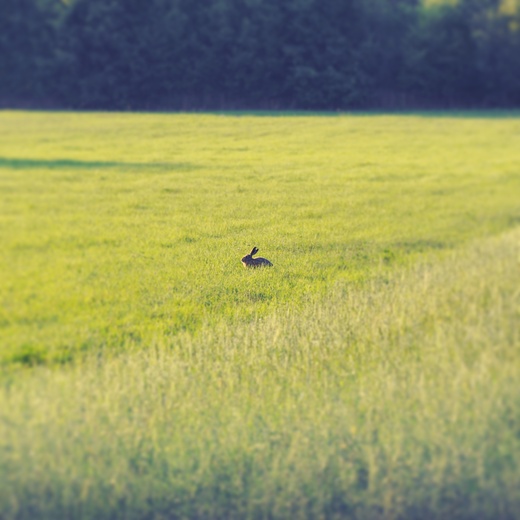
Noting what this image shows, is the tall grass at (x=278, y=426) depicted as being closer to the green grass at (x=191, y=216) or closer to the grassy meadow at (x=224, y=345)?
the grassy meadow at (x=224, y=345)

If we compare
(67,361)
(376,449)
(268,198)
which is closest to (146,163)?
(268,198)

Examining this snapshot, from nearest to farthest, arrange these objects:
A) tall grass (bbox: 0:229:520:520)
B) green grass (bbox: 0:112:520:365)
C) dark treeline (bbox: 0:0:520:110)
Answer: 1. tall grass (bbox: 0:229:520:520)
2. green grass (bbox: 0:112:520:365)
3. dark treeline (bbox: 0:0:520:110)

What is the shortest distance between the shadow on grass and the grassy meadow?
14 mm

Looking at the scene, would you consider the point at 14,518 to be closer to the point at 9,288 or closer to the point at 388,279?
the point at 9,288

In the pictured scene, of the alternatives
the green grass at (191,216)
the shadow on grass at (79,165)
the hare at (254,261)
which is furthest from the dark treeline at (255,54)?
the hare at (254,261)

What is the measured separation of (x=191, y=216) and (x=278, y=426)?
60.2 inches

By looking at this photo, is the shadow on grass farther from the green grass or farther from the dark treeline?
the dark treeline

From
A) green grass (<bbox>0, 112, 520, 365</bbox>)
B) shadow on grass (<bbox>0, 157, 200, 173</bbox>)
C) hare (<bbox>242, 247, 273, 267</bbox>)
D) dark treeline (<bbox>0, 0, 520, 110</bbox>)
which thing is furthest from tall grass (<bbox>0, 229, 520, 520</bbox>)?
dark treeline (<bbox>0, 0, 520, 110</bbox>)

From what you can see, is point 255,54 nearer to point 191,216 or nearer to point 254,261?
point 191,216

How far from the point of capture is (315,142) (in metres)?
6.33

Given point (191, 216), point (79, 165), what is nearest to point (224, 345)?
point (191, 216)

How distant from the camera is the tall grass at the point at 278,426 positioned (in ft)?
8.93

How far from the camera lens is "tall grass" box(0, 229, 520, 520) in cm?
→ 272

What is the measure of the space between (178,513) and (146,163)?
2.52 meters
